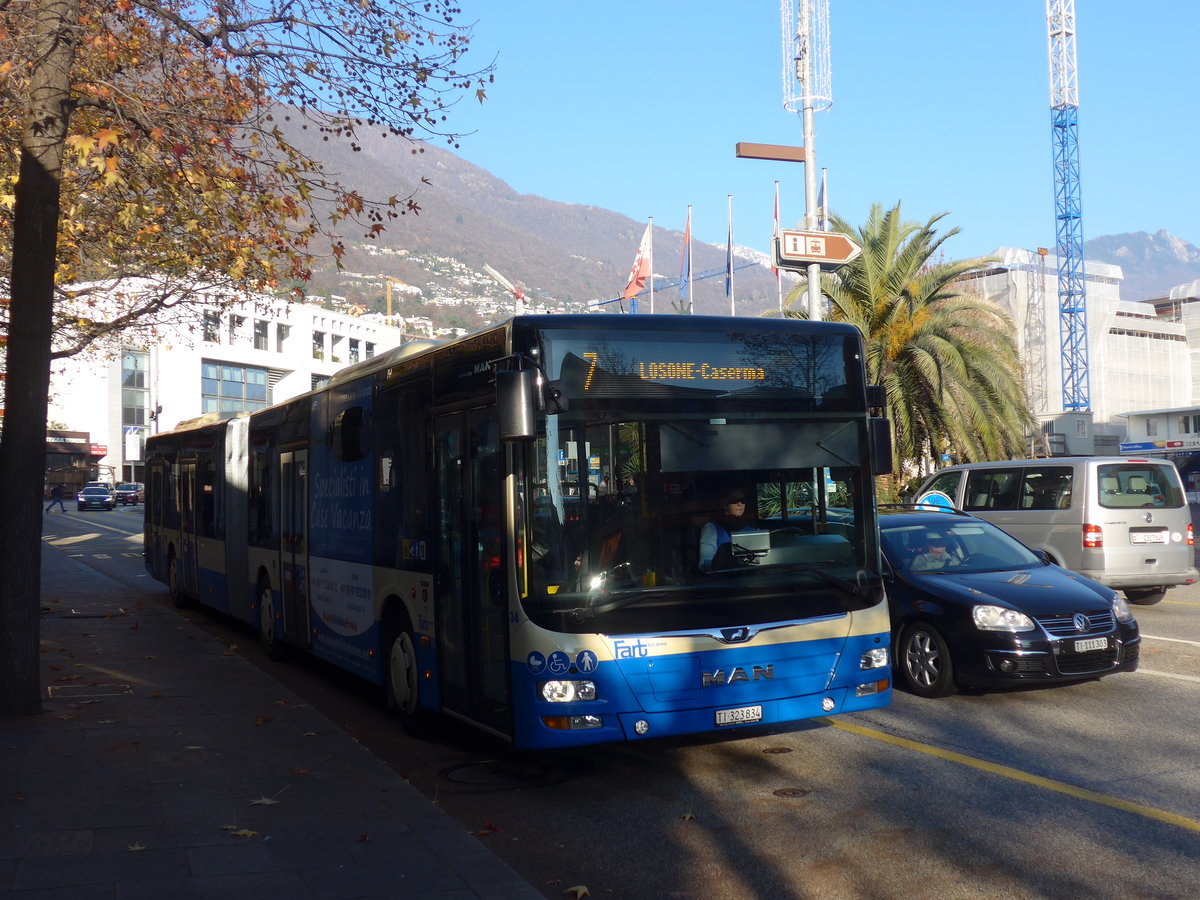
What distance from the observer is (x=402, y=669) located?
8.74 metres

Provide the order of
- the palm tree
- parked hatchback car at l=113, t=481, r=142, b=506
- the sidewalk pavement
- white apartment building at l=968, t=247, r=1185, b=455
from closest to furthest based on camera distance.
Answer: the sidewalk pavement → the palm tree → parked hatchback car at l=113, t=481, r=142, b=506 → white apartment building at l=968, t=247, r=1185, b=455

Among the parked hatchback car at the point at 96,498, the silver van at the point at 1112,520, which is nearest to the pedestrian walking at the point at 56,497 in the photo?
the parked hatchback car at the point at 96,498

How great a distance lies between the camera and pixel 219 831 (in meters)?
5.94

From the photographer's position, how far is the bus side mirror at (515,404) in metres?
6.41

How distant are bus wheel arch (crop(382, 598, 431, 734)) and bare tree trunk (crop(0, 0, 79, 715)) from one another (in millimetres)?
2710

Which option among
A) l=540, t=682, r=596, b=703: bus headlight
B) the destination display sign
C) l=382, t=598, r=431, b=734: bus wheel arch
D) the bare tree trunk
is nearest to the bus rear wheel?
the bare tree trunk

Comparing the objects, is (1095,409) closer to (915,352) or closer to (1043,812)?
(915,352)

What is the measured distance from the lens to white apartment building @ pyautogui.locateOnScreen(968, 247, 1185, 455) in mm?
79938

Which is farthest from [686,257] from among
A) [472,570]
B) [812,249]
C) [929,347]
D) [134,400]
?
[134,400]

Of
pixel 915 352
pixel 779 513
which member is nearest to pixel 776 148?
pixel 915 352

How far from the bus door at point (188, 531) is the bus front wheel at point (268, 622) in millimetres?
3850

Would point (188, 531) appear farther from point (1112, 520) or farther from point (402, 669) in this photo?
point (1112, 520)

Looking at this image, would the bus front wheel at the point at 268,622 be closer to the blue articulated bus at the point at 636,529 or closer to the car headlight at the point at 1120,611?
the blue articulated bus at the point at 636,529

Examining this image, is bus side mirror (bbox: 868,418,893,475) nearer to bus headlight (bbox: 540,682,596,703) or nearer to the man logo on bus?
the man logo on bus
